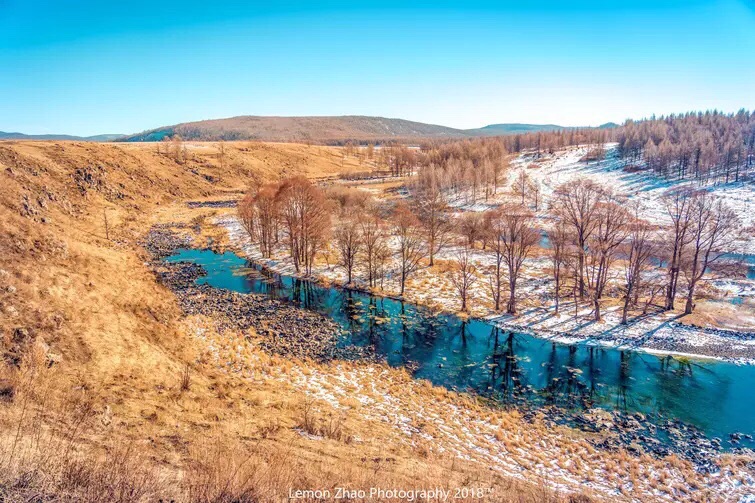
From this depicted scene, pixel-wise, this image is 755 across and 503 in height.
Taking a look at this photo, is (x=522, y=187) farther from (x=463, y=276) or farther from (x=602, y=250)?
(x=602, y=250)

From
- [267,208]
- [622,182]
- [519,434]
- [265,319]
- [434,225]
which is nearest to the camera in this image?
[519,434]

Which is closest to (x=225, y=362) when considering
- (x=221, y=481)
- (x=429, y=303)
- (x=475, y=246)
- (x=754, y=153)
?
(x=221, y=481)

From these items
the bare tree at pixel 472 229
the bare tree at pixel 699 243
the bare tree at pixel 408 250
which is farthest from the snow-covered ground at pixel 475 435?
the bare tree at pixel 472 229

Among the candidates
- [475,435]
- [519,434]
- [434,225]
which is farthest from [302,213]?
[519,434]

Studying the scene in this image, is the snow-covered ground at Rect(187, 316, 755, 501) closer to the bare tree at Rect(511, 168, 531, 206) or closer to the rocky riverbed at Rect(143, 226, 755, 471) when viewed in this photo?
the rocky riverbed at Rect(143, 226, 755, 471)

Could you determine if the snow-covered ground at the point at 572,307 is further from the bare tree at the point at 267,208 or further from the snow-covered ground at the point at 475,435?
the snow-covered ground at the point at 475,435

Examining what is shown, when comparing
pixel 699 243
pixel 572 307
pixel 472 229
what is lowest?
pixel 572 307

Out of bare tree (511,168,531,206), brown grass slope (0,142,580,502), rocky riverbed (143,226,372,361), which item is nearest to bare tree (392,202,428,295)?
rocky riverbed (143,226,372,361)
